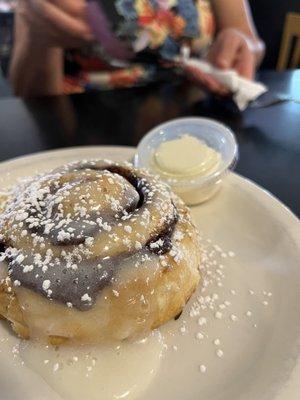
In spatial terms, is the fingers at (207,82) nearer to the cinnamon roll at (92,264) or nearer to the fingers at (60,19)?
the fingers at (60,19)

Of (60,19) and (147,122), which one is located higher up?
(60,19)

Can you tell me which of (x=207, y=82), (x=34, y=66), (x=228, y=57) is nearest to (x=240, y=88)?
(x=207, y=82)

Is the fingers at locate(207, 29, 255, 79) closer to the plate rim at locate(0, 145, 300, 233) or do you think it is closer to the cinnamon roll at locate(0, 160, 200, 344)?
the plate rim at locate(0, 145, 300, 233)

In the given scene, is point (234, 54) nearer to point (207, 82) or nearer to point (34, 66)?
point (207, 82)

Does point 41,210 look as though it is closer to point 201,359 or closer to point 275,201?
point 201,359

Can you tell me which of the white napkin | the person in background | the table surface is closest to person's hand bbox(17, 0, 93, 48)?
the person in background
